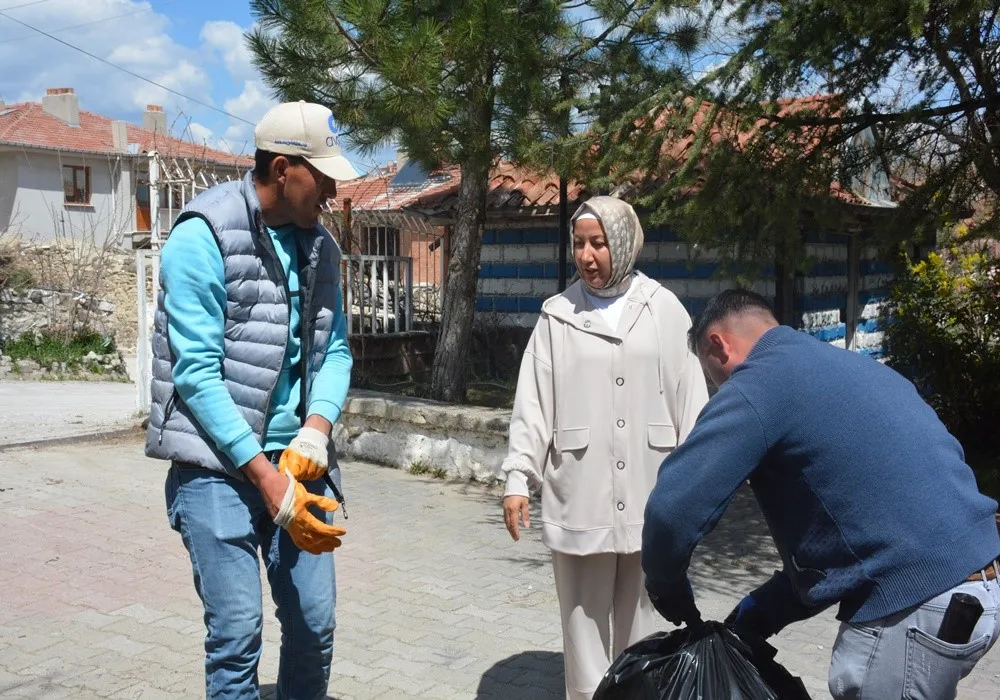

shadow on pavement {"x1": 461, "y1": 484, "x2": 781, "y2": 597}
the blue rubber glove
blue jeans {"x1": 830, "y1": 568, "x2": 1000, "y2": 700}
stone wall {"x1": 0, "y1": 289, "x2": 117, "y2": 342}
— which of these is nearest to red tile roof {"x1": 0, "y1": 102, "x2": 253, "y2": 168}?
stone wall {"x1": 0, "y1": 289, "x2": 117, "y2": 342}

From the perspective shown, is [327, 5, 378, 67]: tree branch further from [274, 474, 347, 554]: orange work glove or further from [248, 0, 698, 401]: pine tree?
[274, 474, 347, 554]: orange work glove

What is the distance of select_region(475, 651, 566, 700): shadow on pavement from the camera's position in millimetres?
4012

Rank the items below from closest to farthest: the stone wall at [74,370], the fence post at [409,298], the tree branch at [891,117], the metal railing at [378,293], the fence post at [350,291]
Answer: the tree branch at [891,117], the fence post at [350,291], the metal railing at [378,293], the fence post at [409,298], the stone wall at [74,370]

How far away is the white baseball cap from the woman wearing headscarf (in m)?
0.95

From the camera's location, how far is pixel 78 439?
30.8 feet

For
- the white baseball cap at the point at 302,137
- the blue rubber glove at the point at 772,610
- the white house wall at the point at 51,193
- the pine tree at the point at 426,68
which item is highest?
the white house wall at the point at 51,193

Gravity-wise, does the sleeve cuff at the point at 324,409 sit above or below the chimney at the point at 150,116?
below

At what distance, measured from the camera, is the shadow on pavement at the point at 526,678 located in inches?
158

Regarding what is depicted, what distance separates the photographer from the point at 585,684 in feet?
11.1

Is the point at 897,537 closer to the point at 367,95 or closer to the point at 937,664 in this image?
the point at 937,664

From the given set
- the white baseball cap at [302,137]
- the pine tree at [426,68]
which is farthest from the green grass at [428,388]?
the white baseball cap at [302,137]

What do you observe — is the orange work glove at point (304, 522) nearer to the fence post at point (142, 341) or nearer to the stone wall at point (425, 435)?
the stone wall at point (425, 435)

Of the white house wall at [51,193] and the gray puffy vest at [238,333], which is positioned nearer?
the gray puffy vest at [238,333]

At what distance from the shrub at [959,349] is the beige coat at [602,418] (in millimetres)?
6225
